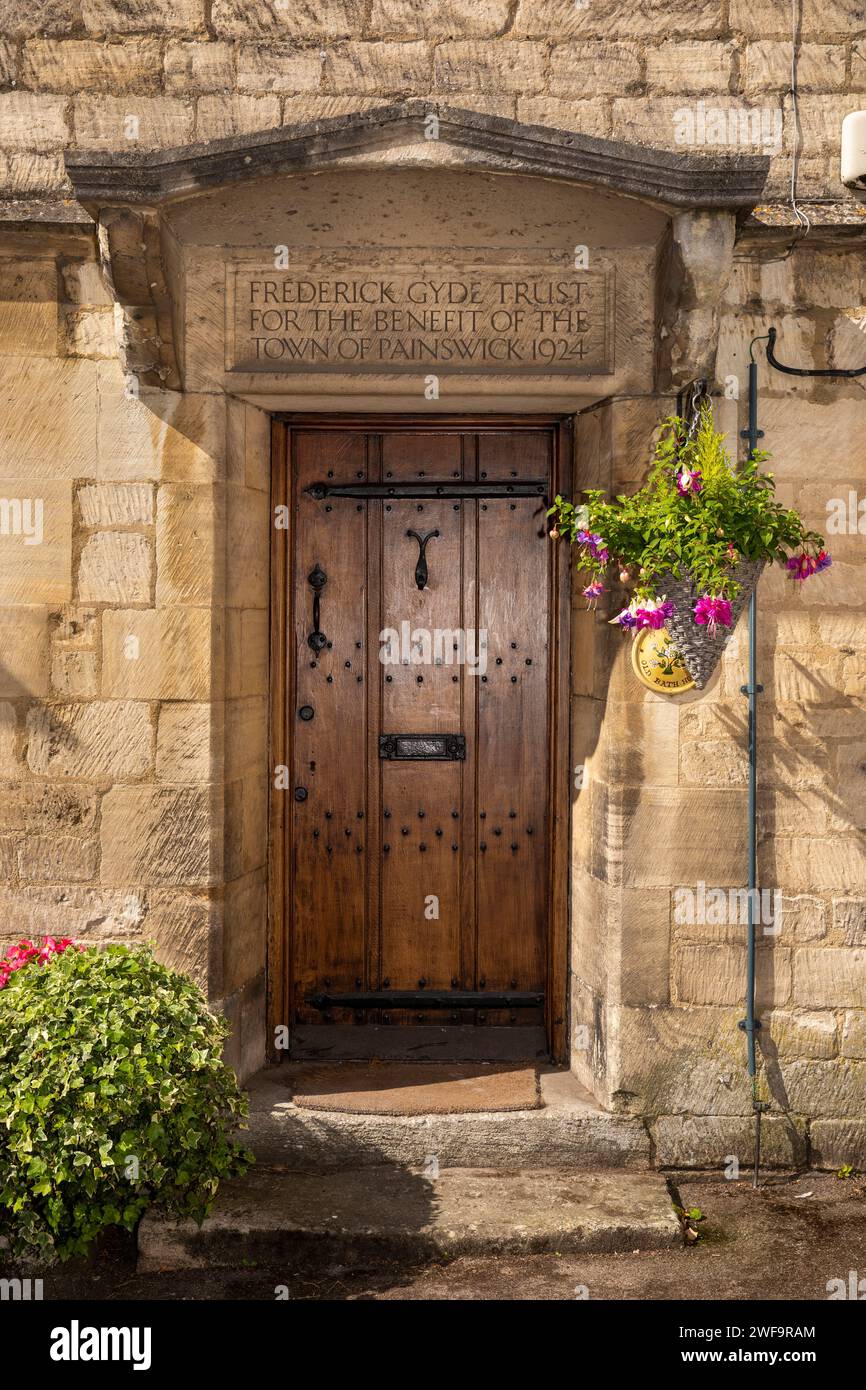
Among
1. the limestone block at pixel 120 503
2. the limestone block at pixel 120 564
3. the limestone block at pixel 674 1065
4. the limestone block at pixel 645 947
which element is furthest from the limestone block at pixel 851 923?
the limestone block at pixel 120 503

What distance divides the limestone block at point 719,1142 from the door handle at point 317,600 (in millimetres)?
2255

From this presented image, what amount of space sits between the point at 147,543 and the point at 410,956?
1.98m

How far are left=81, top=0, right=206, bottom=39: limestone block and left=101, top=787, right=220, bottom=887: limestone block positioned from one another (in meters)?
2.81

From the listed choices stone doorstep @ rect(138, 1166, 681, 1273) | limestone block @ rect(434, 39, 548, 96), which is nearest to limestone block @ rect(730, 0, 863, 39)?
limestone block @ rect(434, 39, 548, 96)

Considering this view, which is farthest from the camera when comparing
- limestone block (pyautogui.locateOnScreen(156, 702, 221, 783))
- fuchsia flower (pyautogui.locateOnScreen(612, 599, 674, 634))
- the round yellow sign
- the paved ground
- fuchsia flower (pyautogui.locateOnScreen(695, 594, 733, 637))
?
limestone block (pyautogui.locateOnScreen(156, 702, 221, 783))

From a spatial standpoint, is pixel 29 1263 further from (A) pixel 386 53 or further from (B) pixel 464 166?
(A) pixel 386 53

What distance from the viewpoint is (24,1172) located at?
3.54 m

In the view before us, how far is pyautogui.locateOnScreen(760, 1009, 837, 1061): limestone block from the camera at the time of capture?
15.0 ft

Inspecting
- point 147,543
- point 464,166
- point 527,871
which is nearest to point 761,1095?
point 527,871

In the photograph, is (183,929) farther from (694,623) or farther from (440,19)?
(440,19)

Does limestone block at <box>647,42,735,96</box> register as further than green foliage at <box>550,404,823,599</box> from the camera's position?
Yes

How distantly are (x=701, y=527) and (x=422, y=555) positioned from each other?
1403mm

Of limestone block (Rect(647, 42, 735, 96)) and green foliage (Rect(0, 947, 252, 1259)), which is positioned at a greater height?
Result: limestone block (Rect(647, 42, 735, 96))

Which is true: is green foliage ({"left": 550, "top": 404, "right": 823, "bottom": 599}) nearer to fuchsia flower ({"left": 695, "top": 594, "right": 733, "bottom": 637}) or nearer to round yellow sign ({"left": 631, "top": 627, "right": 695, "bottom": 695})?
fuchsia flower ({"left": 695, "top": 594, "right": 733, "bottom": 637})
